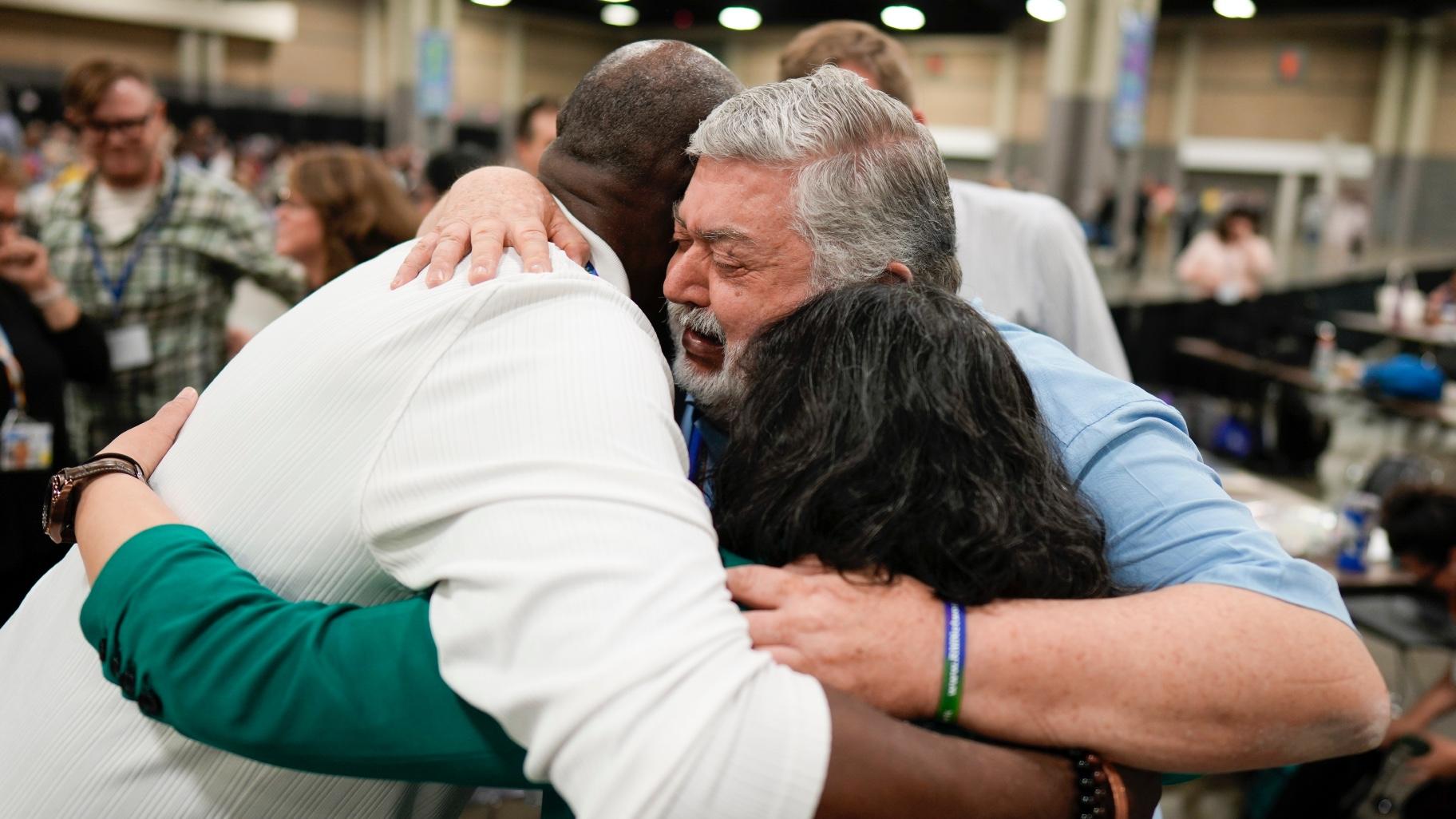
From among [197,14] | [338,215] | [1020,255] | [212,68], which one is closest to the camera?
[1020,255]

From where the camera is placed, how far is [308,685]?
0.85 metres

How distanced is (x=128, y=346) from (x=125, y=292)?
0.66ft

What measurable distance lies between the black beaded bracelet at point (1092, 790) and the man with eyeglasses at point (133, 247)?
352cm

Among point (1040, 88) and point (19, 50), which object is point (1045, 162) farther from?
point (19, 50)

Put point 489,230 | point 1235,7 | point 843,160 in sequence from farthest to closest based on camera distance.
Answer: point 1235,7 < point 843,160 < point 489,230

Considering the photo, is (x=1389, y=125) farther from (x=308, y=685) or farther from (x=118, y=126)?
(x=308, y=685)

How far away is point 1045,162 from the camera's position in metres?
14.5

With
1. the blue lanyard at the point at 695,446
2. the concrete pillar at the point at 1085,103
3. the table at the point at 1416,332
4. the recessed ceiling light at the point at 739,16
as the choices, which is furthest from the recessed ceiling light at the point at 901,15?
the blue lanyard at the point at 695,446

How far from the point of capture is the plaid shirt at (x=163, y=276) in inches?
144

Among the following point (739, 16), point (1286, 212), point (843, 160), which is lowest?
point (843, 160)

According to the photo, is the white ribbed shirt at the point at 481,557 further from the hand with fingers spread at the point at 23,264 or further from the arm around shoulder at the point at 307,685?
the hand with fingers spread at the point at 23,264

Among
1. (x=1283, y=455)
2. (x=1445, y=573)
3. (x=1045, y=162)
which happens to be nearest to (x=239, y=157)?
(x=1045, y=162)

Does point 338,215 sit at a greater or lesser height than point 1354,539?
greater

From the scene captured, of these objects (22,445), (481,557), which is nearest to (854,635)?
(481,557)
